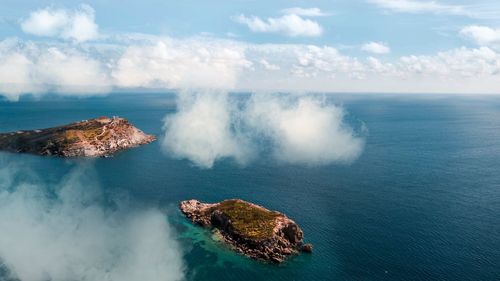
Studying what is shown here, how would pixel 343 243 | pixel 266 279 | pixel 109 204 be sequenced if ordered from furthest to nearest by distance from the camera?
pixel 109 204 → pixel 343 243 → pixel 266 279

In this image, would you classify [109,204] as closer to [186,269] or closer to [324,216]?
[186,269]

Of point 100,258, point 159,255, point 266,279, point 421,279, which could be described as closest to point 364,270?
point 421,279

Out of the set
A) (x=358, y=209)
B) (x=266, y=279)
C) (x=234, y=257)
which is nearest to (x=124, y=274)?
(x=234, y=257)

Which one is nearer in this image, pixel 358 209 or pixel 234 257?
pixel 234 257

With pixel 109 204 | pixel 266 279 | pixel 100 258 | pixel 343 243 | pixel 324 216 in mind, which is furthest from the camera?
pixel 109 204

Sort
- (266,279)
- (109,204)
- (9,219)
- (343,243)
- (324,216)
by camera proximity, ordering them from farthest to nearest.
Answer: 1. (109,204)
2. (324,216)
3. (9,219)
4. (343,243)
5. (266,279)

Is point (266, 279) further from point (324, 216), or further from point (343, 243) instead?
point (324, 216)
